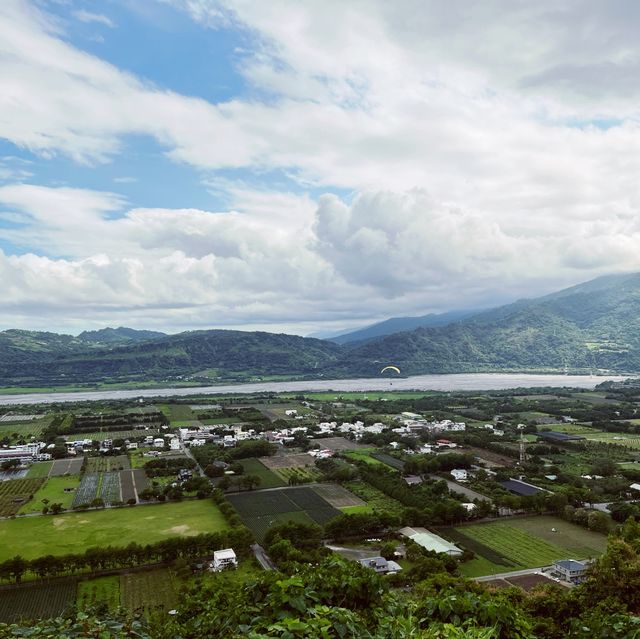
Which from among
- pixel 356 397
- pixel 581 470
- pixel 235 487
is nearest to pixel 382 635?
pixel 235 487

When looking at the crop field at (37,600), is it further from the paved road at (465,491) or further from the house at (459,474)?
the house at (459,474)

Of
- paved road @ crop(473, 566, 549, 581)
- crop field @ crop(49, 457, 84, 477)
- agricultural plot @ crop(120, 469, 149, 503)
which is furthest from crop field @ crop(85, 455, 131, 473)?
paved road @ crop(473, 566, 549, 581)

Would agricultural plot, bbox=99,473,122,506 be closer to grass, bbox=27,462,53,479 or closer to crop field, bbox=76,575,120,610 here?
grass, bbox=27,462,53,479

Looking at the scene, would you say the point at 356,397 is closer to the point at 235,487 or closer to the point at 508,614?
the point at 235,487

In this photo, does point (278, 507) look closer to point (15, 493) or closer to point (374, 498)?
point (374, 498)

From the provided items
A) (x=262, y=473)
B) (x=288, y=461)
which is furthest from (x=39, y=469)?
(x=288, y=461)

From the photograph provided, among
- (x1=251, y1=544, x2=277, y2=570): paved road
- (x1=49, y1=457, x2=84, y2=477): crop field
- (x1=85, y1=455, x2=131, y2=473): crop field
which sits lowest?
(x1=251, y1=544, x2=277, y2=570): paved road

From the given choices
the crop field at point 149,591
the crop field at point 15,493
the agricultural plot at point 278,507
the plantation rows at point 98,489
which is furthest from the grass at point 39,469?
the crop field at point 149,591
